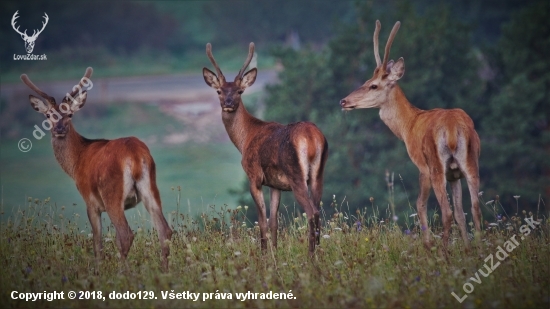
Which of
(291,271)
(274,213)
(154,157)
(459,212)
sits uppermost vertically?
(154,157)

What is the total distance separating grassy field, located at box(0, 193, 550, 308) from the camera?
8039 millimetres

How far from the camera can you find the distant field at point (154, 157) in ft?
120

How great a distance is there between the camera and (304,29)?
5994 centimetres

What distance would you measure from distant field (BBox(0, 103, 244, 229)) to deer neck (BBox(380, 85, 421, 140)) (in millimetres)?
23258

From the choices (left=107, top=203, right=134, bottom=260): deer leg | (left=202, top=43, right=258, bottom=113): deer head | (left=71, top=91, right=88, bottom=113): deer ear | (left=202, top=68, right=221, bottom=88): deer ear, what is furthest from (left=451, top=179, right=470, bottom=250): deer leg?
(left=71, top=91, right=88, bottom=113): deer ear

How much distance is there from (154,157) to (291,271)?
106 ft

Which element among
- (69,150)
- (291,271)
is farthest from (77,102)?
(291,271)

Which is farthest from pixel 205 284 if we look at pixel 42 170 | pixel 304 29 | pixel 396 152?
pixel 304 29

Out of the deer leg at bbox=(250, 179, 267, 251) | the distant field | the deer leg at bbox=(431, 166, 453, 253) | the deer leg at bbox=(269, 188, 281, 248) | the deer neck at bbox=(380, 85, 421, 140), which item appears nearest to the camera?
the deer leg at bbox=(431, 166, 453, 253)

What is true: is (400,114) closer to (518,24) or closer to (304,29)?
(518,24)

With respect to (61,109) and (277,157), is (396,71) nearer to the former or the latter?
(277,157)

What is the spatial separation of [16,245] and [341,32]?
28389 mm

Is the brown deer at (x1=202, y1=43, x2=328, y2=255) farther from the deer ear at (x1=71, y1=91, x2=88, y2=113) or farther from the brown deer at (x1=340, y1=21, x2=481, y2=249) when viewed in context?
Answer: the deer ear at (x1=71, y1=91, x2=88, y2=113)

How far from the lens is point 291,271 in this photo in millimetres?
9070
